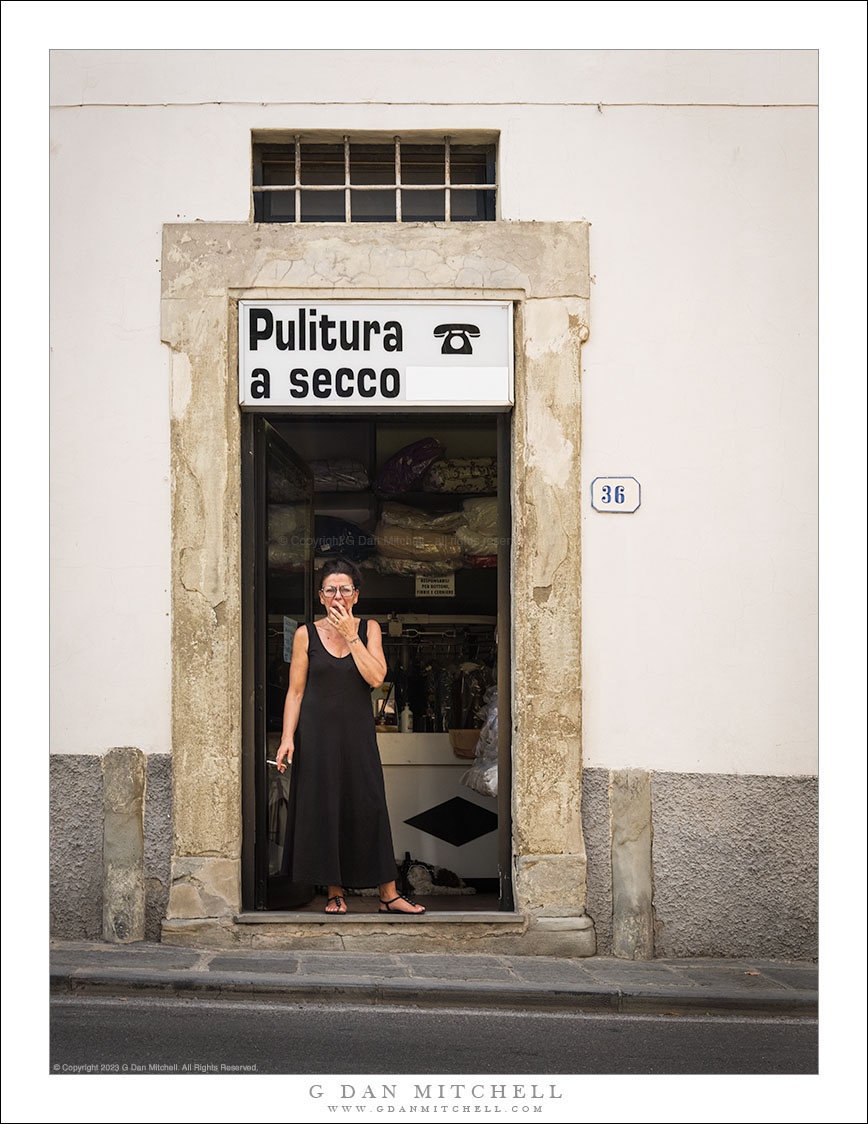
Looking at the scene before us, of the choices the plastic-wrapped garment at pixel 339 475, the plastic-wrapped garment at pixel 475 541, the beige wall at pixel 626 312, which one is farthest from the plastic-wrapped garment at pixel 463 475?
the beige wall at pixel 626 312

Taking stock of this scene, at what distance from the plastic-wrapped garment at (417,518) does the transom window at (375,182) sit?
6.46 feet

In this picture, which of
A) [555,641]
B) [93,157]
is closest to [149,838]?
[555,641]

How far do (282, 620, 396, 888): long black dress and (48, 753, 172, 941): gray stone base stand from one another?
0.73 m

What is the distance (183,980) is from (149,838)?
984 millimetres

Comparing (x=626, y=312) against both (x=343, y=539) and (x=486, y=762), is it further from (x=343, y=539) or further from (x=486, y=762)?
(x=486, y=762)

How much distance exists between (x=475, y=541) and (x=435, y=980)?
2.96m

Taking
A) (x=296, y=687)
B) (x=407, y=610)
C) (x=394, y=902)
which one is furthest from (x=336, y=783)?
(x=407, y=610)

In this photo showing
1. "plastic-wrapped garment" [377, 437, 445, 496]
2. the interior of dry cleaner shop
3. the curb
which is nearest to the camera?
the curb

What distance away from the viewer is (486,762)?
731cm

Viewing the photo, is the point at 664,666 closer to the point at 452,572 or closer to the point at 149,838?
the point at 452,572

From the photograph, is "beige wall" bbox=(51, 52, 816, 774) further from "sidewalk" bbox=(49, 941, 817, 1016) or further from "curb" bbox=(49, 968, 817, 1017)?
"curb" bbox=(49, 968, 817, 1017)

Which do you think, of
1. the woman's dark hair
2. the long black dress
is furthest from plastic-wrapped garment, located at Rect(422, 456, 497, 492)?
the long black dress

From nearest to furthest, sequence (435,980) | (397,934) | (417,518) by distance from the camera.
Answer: (435,980), (397,934), (417,518)

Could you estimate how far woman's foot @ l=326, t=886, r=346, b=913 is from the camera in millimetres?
6762
